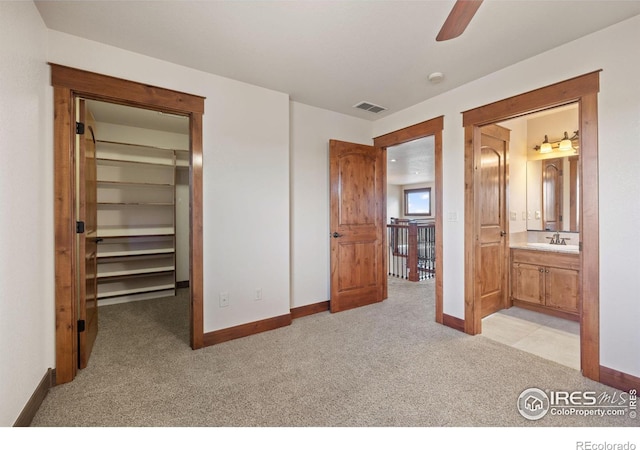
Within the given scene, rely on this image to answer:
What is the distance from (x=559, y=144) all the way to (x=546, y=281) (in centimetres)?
175

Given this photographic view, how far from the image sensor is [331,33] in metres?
2.03

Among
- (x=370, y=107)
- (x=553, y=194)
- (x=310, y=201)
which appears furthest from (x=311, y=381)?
(x=553, y=194)

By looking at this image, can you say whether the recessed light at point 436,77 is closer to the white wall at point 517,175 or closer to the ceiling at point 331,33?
the ceiling at point 331,33

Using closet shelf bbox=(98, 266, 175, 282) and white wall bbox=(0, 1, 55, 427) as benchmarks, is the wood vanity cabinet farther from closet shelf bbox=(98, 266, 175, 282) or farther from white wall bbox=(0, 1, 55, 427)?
closet shelf bbox=(98, 266, 175, 282)

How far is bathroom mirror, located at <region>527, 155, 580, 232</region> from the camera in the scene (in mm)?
3562

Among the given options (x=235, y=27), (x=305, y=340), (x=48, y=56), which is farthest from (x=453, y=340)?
(x=48, y=56)

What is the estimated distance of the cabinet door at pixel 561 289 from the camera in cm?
311

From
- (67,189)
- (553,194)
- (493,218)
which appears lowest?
(493,218)

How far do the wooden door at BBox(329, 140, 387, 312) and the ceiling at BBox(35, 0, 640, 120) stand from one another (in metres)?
1.10

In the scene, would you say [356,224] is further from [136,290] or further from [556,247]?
[136,290]

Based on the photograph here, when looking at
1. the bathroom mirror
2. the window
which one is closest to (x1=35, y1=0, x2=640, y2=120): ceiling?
the bathroom mirror

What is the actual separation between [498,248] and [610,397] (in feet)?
6.17

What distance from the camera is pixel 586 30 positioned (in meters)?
2.01

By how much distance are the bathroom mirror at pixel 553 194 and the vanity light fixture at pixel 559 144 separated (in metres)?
0.13
